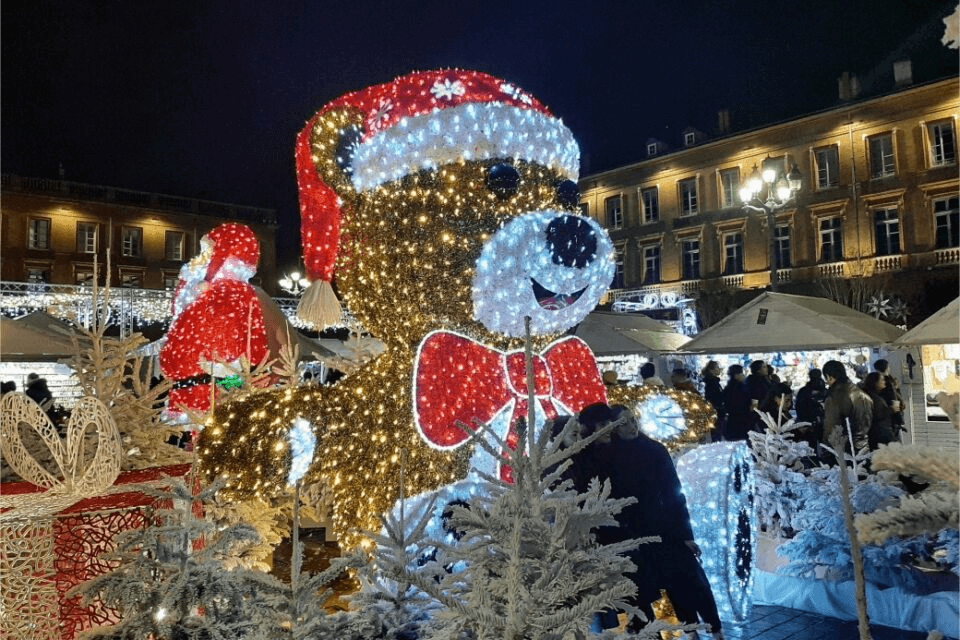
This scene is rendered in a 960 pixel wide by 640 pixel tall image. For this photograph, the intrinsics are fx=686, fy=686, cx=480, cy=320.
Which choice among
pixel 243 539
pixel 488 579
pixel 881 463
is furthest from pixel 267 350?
pixel 881 463

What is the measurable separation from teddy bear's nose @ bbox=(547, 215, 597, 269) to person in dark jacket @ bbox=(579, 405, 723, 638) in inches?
27.0

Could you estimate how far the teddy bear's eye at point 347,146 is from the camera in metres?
3.45

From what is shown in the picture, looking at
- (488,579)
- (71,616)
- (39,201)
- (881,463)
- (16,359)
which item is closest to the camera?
(881,463)

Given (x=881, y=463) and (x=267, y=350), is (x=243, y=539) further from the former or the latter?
(x=267, y=350)

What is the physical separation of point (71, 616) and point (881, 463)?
2.87 meters

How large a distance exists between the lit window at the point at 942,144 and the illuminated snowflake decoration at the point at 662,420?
27.0 m

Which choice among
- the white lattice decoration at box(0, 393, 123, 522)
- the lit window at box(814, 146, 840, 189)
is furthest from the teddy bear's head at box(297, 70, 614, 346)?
the lit window at box(814, 146, 840, 189)

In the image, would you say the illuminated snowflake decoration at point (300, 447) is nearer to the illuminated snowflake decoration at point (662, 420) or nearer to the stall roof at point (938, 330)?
the illuminated snowflake decoration at point (662, 420)

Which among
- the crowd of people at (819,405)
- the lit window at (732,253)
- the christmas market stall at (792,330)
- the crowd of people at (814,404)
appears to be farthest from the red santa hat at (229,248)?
the lit window at (732,253)

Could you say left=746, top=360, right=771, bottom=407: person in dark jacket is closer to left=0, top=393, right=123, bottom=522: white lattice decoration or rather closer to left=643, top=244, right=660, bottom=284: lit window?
left=0, top=393, right=123, bottom=522: white lattice decoration

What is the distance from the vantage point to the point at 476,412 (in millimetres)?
3195

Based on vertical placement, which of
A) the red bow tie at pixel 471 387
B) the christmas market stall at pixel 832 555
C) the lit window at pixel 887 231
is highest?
the lit window at pixel 887 231

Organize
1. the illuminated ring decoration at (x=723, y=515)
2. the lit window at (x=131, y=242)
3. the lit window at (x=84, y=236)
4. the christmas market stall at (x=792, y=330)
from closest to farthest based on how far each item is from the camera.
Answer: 1. the illuminated ring decoration at (x=723, y=515)
2. the christmas market stall at (x=792, y=330)
3. the lit window at (x=84, y=236)
4. the lit window at (x=131, y=242)

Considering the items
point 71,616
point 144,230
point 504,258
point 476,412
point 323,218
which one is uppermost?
point 144,230
